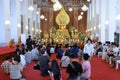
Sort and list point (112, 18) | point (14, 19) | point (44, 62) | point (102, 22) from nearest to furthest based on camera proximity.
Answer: point (44, 62)
point (112, 18)
point (14, 19)
point (102, 22)

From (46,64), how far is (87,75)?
2.90 metres

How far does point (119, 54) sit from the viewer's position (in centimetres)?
1366

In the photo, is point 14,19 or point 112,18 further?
point 14,19

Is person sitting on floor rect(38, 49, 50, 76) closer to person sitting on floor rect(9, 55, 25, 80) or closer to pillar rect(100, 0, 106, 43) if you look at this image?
person sitting on floor rect(9, 55, 25, 80)

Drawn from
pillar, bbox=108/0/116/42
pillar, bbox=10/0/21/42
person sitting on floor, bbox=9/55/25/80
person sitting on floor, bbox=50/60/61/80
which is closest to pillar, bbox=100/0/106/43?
pillar, bbox=108/0/116/42

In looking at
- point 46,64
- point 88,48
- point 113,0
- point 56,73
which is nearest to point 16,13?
point 113,0

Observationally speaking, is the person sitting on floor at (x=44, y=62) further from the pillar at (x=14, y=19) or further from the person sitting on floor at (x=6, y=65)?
the pillar at (x=14, y=19)

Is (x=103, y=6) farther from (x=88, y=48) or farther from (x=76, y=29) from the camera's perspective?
(x=76, y=29)

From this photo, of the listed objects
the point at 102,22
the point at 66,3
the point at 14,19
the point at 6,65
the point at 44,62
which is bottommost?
the point at 6,65

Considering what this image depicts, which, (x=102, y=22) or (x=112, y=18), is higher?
(x=112, y=18)

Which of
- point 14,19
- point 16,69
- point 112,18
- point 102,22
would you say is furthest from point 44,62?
point 102,22

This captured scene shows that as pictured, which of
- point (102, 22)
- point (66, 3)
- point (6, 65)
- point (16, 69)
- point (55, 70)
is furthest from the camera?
point (66, 3)

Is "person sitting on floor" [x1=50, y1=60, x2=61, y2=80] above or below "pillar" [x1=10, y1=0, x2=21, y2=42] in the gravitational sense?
below

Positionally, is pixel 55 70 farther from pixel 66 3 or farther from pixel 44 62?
pixel 66 3
